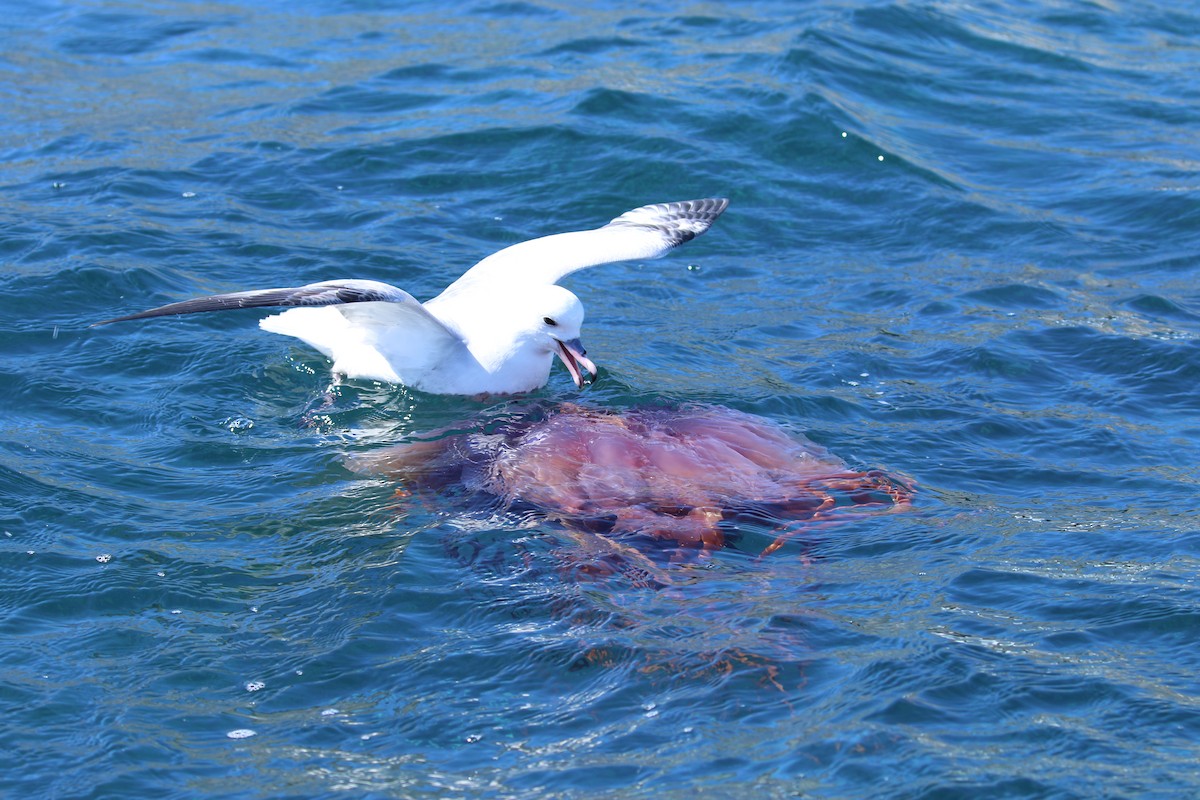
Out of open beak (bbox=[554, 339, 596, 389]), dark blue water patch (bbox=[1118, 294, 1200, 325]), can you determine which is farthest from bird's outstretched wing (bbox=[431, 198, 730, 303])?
dark blue water patch (bbox=[1118, 294, 1200, 325])

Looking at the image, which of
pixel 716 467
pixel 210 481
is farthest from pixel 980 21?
pixel 210 481

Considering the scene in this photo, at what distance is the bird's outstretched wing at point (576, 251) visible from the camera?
23.1ft

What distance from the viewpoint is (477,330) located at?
22.2 feet

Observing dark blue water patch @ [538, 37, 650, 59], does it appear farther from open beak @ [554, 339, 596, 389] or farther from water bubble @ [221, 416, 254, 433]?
water bubble @ [221, 416, 254, 433]

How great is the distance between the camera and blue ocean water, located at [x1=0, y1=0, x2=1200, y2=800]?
4.23 meters

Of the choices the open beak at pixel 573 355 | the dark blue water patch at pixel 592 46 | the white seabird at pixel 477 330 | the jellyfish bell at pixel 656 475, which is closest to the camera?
the jellyfish bell at pixel 656 475

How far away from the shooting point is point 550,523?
211 inches

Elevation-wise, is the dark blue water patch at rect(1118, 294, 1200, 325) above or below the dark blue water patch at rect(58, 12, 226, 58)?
below

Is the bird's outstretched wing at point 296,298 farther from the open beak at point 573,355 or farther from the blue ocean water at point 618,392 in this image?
the open beak at point 573,355

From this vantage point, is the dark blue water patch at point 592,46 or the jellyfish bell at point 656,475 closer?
the jellyfish bell at point 656,475

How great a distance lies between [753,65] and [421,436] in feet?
20.7

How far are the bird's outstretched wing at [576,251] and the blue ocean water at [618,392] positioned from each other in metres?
0.57

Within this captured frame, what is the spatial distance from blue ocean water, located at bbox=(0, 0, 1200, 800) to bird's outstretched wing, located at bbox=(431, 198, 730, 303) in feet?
1.87

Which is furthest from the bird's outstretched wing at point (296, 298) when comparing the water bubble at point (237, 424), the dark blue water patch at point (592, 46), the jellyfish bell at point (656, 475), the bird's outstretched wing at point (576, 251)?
the dark blue water patch at point (592, 46)
